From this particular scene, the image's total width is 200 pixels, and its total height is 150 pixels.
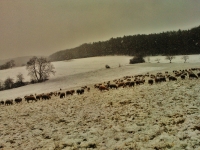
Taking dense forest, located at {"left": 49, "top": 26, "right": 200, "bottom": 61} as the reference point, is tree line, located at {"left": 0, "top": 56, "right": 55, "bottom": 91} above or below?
below

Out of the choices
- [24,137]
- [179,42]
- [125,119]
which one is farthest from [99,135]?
[179,42]

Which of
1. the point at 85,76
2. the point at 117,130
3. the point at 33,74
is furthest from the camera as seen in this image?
the point at 33,74

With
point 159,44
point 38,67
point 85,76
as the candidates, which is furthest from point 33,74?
point 159,44

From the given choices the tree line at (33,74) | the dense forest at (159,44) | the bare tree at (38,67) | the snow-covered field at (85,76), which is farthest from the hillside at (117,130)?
the dense forest at (159,44)

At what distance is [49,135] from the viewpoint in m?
9.05

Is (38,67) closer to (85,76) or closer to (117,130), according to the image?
(85,76)

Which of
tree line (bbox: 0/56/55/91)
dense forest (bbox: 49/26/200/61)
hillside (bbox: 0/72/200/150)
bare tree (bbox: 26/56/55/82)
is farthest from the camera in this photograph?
dense forest (bbox: 49/26/200/61)

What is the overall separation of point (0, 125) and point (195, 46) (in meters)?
82.5

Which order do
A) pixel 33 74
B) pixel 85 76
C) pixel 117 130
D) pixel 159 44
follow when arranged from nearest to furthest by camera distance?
pixel 117 130
pixel 85 76
pixel 33 74
pixel 159 44

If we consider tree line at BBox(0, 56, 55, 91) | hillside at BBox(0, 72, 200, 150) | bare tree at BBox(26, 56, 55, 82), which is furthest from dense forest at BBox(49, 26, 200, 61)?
hillside at BBox(0, 72, 200, 150)

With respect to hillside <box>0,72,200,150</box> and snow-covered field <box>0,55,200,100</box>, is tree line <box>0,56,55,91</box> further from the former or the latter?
hillside <box>0,72,200,150</box>

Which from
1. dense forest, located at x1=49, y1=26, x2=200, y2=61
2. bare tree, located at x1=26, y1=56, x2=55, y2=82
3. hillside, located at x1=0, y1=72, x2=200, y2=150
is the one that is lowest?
hillside, located at x1=0, y1=72, x2=200, y2=150

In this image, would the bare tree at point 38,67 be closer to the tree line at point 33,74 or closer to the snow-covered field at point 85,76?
the tree line at point 33,74

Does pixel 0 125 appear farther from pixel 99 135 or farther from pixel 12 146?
pixel 99 135
